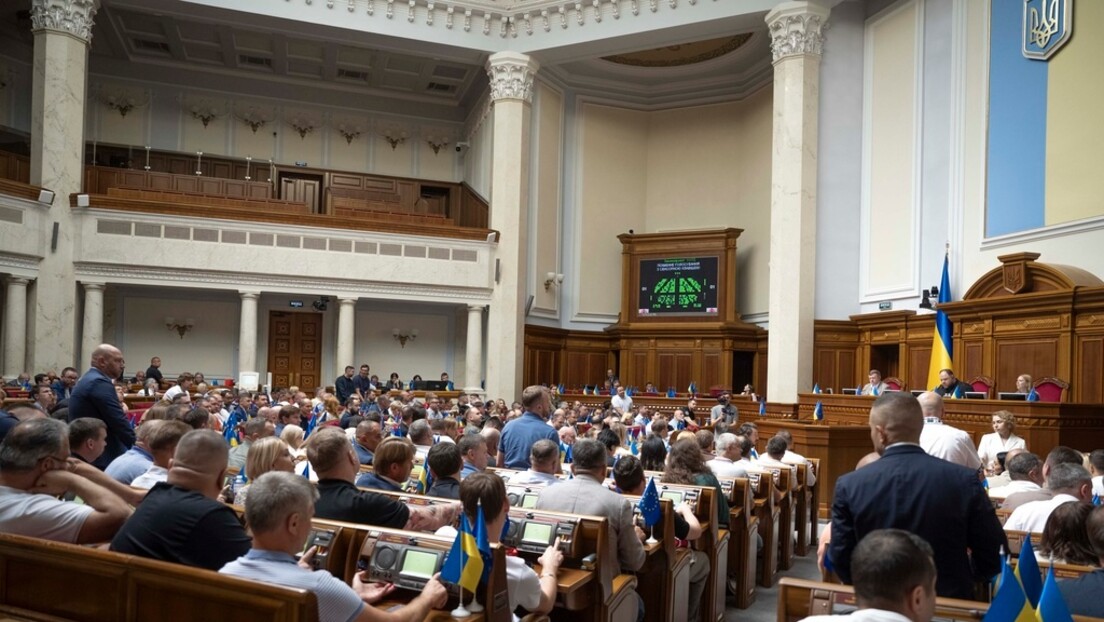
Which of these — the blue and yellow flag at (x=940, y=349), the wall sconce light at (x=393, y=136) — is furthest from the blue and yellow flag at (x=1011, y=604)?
the wall sconce light at (x=393, y=136)

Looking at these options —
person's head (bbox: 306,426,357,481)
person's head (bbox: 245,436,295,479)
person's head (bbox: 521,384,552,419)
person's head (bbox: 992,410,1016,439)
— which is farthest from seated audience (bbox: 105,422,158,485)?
person's head (bbox: 992,410,1016,439)

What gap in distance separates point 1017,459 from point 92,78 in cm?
2183

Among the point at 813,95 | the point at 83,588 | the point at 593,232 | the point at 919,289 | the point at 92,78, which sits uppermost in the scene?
the point at 92,78

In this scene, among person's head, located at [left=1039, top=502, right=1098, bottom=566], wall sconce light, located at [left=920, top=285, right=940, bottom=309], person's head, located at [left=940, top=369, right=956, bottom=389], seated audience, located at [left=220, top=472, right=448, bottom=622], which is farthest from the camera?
wall sconce light, located at [left=920, top=285, right=940, bottom=309]

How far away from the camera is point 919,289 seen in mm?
14648

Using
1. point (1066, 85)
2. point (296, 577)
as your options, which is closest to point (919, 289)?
point (1066, 85)

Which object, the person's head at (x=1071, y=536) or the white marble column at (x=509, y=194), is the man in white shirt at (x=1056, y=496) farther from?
the white marble column at (x=509, y=194)

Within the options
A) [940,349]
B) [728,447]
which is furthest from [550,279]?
[728,447]

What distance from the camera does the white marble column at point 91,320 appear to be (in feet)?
53.0

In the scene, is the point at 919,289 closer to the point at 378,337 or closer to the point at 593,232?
the point at 593,232

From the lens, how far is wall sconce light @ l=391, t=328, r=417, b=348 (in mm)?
20438

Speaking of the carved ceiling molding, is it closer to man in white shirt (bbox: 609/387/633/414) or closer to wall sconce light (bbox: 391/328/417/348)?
wall sconce light (bbox: 391/328/417/348)

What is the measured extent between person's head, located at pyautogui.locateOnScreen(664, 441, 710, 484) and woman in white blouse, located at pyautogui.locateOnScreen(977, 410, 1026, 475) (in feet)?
12.6

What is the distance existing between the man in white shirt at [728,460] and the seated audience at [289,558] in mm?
4087
